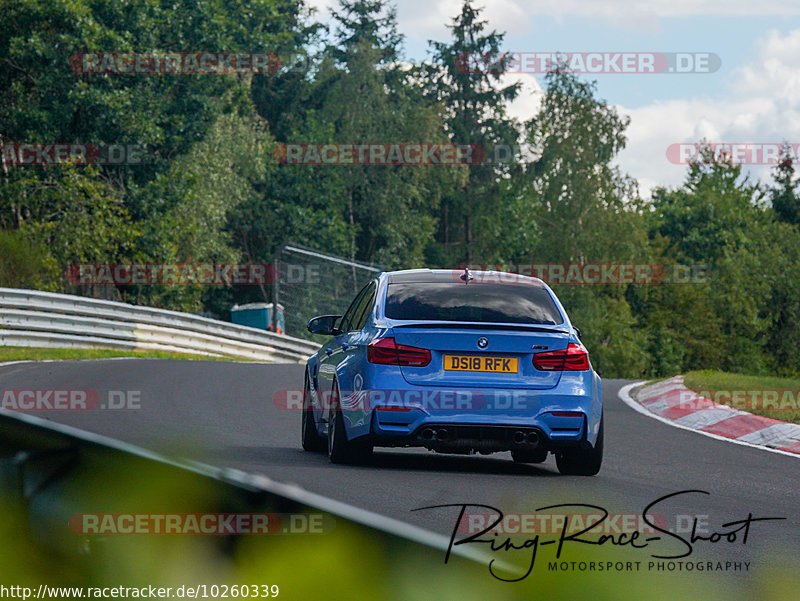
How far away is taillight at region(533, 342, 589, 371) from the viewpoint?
9141mm

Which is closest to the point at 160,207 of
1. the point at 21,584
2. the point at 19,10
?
the point at 19,10

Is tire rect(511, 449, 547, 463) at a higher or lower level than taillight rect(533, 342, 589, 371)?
lower

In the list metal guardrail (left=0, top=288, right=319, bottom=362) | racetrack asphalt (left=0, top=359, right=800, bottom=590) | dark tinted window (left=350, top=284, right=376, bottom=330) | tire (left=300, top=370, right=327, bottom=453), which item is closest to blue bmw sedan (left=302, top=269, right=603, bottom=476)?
racetrack asphalt (left=0, top=359, right=800, bottom=590)

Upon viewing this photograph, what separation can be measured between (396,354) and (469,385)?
1.86 feet

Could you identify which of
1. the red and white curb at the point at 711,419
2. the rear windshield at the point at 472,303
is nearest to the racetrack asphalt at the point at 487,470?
the red and white curb at the point at 711,419

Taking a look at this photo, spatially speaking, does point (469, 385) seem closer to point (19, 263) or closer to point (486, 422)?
point (486, 422)

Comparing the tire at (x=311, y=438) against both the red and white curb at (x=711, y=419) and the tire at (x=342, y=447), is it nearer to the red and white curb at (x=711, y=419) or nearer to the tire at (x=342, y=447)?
the tire at (x=342, y=447)

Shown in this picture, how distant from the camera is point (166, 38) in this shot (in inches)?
1539

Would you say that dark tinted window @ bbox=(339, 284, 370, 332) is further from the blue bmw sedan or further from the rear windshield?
the blue bmw sedan

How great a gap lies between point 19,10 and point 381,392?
29680 millimetres

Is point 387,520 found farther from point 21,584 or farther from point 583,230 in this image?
point 583,230

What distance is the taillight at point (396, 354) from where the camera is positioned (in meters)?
9.09

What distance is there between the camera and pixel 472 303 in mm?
9578

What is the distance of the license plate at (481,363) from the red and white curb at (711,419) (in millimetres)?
3314
